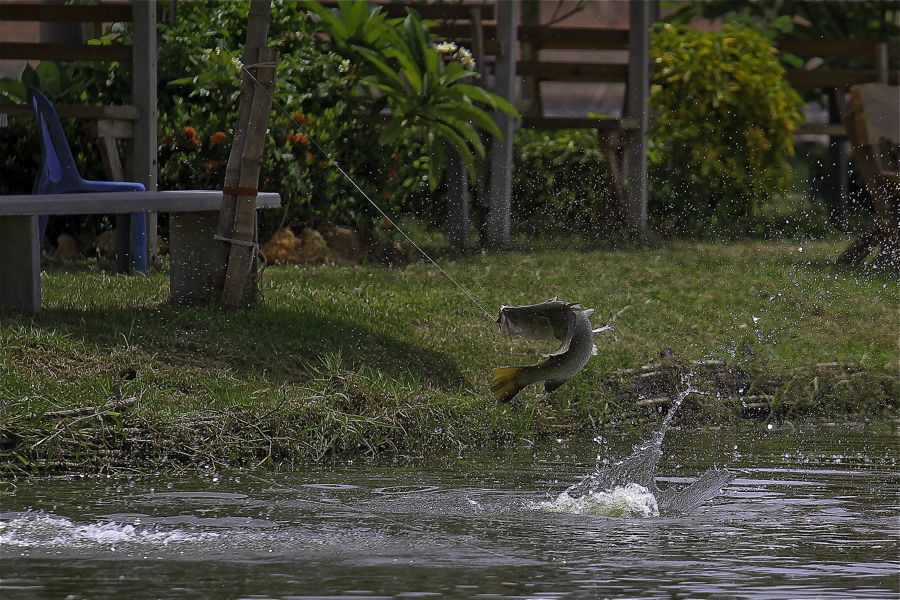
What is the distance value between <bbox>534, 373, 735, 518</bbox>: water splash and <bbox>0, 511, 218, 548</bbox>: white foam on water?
5.20 ft

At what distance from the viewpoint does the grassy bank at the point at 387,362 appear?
26.5 feet

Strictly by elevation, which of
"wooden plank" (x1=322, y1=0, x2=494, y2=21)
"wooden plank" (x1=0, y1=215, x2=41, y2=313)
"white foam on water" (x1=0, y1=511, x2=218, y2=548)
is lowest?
"white foam on water" (x1=0, y1=511, x2=218, y2=548)

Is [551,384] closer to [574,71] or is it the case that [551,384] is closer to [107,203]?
[107,203]

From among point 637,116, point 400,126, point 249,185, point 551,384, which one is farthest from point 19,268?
point 637,116

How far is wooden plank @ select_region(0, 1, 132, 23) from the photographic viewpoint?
480 inches

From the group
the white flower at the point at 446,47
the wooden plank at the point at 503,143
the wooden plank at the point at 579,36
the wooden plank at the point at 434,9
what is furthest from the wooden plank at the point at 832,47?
the white flower at the point at 446,47

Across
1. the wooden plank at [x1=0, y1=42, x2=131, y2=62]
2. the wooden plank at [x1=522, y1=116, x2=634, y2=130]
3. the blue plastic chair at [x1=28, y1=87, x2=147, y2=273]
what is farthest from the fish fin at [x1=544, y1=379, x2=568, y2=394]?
the wooden plank at [x1=522, y1=116, x2=634, y2=130]

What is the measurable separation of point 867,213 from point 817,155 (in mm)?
3339

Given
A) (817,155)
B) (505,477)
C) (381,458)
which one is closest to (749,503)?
(505,477)

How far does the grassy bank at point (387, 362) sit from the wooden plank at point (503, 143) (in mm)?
1289

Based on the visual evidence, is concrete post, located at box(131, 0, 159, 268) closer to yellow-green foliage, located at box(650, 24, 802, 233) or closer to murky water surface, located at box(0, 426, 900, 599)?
murky water surface, located at box(0, 426, 900, 599)

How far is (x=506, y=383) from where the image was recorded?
7.31 m

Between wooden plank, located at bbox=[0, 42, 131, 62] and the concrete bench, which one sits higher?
wooden plank, located at bbox=[0, 42, 131, 62]

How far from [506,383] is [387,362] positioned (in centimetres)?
219
